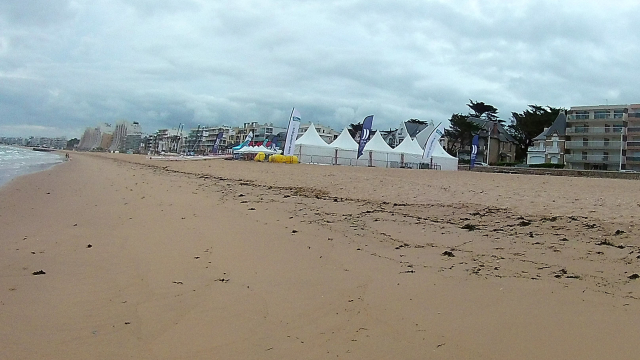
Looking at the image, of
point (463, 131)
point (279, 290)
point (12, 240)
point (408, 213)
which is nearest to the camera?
point (279, 290)

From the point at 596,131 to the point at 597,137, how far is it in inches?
25.0

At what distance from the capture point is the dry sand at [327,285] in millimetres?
2424

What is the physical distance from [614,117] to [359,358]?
51376 millimetres

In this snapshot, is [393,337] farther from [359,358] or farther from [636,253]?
[636,253]

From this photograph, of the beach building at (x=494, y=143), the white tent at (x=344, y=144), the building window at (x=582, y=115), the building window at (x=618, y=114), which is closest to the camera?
the white tent at (x=344, y=144)

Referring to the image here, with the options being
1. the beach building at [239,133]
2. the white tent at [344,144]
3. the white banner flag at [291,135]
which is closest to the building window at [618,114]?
the white tent at [344,144]

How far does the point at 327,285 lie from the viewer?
3383 millimetres

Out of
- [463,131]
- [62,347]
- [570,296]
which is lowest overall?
[62,347]

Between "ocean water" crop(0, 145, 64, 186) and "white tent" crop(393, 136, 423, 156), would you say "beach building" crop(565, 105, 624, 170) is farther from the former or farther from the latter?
"ocean water" crop(0, 145, 64, 186)

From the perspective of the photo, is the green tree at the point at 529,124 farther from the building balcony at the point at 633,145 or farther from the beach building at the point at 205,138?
the beach building at the point at 205,138

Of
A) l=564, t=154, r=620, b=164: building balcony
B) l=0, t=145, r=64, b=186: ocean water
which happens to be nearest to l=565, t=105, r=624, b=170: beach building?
l=564, t=154, r=620, b=164: building balcony

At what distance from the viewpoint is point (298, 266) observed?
153 inches

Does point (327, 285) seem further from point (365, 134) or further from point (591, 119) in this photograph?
point (591, 119)

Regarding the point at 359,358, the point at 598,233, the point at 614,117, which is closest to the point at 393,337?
the point at 359,358
